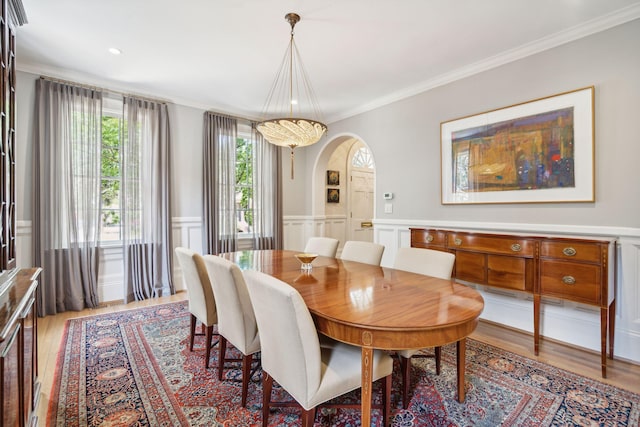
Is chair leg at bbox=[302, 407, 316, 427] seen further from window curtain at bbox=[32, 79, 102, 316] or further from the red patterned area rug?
window curtain at bbox=[32, 79, 102, 316]

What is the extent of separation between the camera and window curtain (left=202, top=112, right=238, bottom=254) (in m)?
4.55

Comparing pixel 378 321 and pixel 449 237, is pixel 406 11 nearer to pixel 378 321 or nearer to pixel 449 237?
pixel 449 237

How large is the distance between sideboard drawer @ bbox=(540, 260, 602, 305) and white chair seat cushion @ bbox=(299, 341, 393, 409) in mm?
1714

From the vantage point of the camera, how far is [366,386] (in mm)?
1389

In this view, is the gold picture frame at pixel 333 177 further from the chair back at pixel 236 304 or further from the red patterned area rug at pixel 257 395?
the chair back at pixel 236 304

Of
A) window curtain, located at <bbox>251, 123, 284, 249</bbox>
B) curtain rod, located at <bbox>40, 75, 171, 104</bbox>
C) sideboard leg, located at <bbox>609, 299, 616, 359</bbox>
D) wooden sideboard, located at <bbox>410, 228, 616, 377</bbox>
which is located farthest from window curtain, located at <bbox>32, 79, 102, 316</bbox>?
sideboard leg, located at <bbox>609, 299, 616, 359</bbox>

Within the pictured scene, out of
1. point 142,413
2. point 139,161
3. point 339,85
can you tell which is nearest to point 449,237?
point 339,85

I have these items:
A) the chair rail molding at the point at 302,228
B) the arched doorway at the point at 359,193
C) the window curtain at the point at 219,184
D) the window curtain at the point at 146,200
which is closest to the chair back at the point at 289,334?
the window curtain at the point at 146,200

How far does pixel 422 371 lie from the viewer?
226cm

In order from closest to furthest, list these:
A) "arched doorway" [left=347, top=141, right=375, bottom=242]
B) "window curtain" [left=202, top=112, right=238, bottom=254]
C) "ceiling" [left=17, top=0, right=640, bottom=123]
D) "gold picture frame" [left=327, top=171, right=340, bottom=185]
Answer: "ceiling" [left=17, top=0, right=640, bottom=123]
"window curtain" [left=202, top=112, right=238, bottom=254]
"gold picture frame" [left=327, top=171, right=340, bottom=185]
"arched doorway" [left=347, top=141, right=375, bottom=242]

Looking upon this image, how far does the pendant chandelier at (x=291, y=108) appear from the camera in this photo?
2.63 m

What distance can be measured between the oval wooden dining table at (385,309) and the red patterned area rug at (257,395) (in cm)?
24

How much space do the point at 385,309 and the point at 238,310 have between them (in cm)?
87

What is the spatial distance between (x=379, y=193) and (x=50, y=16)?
12.4ft
